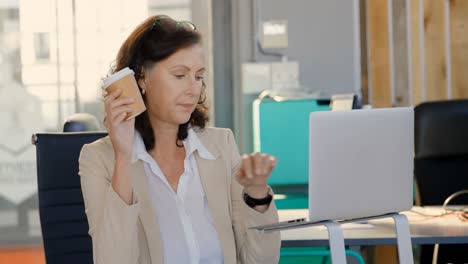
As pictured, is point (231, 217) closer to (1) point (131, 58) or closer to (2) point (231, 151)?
(2) point (231, 151)

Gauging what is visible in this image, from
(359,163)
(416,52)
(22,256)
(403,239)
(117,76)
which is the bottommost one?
(22,256)

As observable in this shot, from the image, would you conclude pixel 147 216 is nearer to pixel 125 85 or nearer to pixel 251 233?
pixel 251 233

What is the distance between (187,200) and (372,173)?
1.60ft

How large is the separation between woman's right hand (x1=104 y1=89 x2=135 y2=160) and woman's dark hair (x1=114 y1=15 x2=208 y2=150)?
0.82 feet

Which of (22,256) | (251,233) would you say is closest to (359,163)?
(251,233)

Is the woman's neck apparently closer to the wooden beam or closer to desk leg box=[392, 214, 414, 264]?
desk leg box=[392, 214, 414, 264]

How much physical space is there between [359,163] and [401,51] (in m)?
3.44

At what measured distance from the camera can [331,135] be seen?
7.64 ft

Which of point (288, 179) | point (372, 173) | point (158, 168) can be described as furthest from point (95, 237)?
point (288, 179)

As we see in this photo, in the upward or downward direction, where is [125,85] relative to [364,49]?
downward

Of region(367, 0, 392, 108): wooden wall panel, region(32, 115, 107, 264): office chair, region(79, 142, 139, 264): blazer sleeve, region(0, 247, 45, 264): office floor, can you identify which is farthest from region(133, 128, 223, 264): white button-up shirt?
region(0, 247, 45, 264): office floor

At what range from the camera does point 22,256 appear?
20.0 feet

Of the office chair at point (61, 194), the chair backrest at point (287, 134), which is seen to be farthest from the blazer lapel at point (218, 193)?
the chair backrest at point (287, 134)

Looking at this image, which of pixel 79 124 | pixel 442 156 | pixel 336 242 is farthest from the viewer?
pixel 442 156
